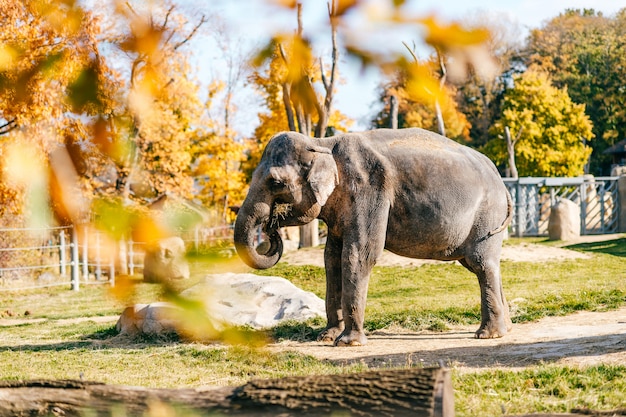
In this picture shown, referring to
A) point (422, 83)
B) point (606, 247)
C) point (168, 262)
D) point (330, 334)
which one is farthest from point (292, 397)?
point (606, 247)

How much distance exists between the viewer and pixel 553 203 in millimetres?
25844

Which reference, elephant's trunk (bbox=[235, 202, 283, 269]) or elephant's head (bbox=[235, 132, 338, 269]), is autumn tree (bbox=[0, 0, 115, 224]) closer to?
elephant's trunk (bbox=[235, 202, 283, 269])

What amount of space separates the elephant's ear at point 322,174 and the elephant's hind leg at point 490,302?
57.0 inches

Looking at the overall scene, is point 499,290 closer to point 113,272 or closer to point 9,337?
point 9,337

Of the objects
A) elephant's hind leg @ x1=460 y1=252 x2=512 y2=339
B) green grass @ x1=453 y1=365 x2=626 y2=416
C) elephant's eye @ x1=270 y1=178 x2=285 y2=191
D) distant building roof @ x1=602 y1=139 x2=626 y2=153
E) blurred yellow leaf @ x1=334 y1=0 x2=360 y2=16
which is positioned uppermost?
distant building roof @ x1=602 y1=139 x2=626 y2=153

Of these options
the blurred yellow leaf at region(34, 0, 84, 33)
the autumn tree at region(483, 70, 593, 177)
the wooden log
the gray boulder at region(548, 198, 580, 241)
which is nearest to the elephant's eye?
the wooden log

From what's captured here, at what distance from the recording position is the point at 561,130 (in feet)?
116

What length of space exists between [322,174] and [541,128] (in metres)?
30.7

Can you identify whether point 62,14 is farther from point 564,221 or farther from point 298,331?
point 564,221

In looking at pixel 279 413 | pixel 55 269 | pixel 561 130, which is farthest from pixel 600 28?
pixel 279 413

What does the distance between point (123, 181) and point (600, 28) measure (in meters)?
44.0

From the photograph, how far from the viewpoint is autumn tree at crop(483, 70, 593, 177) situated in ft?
115

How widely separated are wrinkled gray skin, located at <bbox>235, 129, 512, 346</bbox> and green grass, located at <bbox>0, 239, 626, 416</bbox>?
763mm

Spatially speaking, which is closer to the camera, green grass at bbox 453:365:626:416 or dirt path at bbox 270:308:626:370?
green grass at bbox 453:365:626:416
